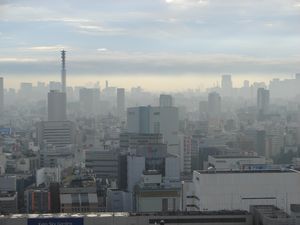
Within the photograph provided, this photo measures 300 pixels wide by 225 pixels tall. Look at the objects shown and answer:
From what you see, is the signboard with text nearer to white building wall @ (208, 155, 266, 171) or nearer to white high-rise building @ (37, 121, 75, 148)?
white building wall @ (208, 155, 266, 171)

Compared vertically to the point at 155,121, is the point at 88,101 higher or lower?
higher

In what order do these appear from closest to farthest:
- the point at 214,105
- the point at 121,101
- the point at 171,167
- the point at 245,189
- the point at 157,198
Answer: the point at 245,189
the point at 157,198
the point at 171,167
the point at 214,105
the point at 121,101

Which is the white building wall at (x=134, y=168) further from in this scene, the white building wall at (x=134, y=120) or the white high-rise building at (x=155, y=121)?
the white building wall at (x=134, y=120)

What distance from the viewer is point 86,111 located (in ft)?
178

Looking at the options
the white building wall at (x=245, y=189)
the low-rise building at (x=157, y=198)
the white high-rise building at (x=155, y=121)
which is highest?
the white high-rise building at (x=155, y=121)

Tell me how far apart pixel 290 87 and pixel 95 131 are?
33.0 metres

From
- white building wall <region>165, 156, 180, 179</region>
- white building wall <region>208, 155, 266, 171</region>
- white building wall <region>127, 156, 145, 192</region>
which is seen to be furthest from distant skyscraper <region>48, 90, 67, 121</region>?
white building wall <region>127, 156, 145, 192</region>

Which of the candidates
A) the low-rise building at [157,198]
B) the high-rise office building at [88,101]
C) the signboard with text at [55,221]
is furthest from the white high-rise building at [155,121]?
the high-rise office building at [88,101]

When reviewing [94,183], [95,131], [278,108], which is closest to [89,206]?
[94,183]

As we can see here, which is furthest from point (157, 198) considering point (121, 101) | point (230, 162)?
point (121, 101)

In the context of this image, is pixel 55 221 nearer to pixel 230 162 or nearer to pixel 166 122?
pixel 230 162

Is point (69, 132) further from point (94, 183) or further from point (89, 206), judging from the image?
point (89, 206)

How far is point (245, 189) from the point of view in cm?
1237

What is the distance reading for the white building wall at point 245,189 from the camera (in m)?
12.2
